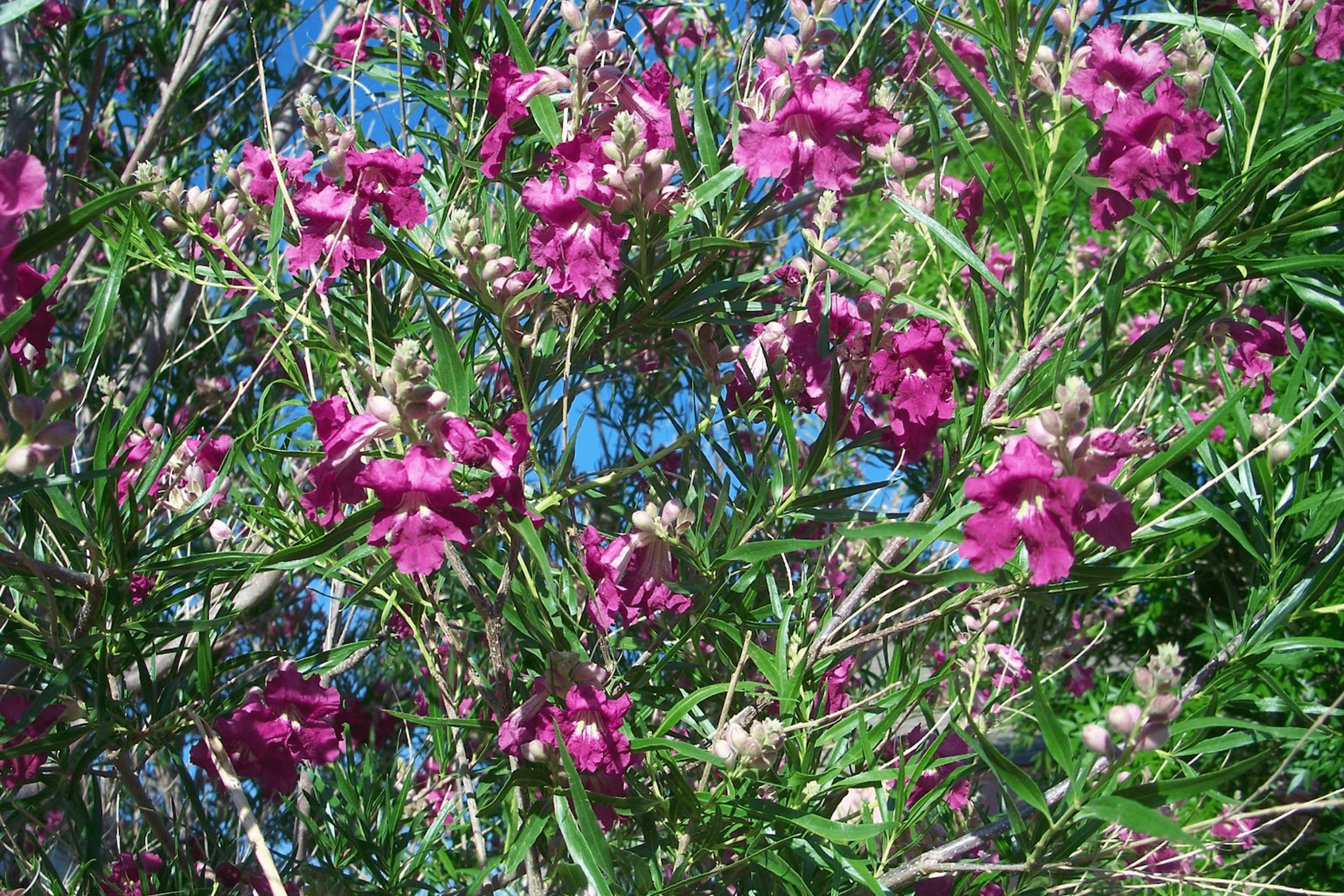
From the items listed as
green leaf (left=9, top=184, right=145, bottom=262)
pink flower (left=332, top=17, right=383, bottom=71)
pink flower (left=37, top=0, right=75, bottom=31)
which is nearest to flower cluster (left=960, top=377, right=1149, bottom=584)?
green leaf (left=9, top=184, right=145, bottom=262)

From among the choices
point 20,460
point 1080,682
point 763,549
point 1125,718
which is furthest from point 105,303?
point 1080,682

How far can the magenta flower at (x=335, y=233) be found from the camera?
133cm

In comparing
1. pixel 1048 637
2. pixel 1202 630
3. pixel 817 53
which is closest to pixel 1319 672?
pixel 1202 630

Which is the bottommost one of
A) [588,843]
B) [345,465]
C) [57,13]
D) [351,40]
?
[588,843]

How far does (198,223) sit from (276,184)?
135 mm

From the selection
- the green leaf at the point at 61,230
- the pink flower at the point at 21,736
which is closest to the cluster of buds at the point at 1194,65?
the green leaf at the point at 61,230

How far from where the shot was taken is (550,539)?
149cm

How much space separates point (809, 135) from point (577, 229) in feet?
1.06

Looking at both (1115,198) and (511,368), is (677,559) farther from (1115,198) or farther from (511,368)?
(1115,198)

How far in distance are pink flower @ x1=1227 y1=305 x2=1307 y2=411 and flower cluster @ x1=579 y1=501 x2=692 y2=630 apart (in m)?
0.72

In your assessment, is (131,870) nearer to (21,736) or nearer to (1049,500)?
(21,736)

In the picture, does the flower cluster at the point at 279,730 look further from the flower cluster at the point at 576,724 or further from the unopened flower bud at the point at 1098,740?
the unopened flower bud at the point at 1098,740

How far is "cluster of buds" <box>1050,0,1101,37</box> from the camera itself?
129 cm

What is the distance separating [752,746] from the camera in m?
1.16
